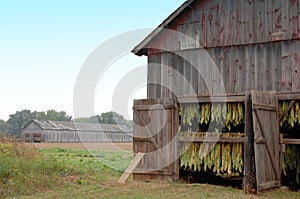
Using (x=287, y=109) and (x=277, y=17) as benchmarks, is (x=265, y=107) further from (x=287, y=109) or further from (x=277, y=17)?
(x=277, y=17)

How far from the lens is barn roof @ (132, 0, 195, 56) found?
48.6 ft

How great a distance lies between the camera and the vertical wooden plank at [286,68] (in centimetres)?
1290

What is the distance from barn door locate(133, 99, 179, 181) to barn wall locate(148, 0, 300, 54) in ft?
7.51

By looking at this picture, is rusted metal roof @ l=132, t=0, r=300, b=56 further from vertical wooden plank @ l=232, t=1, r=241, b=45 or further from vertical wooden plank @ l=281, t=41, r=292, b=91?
vertical wooden plank @ l=281, t=41, r=292, b=91

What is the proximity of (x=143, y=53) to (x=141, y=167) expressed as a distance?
452 cm

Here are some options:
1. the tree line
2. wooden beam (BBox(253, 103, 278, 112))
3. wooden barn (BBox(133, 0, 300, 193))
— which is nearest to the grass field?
wooden barn (BBox(133, 0, 300, 193))

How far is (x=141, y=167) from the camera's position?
1509 centimetres

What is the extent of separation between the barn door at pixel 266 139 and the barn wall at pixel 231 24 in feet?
7.15

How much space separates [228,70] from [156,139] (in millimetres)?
3652

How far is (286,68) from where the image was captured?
12969mm

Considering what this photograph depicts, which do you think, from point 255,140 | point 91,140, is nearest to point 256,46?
point 255,140

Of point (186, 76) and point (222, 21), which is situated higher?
point (222, 21)

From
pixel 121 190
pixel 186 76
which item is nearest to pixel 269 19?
pixel 186 76

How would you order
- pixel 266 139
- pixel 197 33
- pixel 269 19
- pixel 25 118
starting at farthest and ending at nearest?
pixel 25 118 → pixel 197 33 → pixel 269 19 → pixel 266 139
